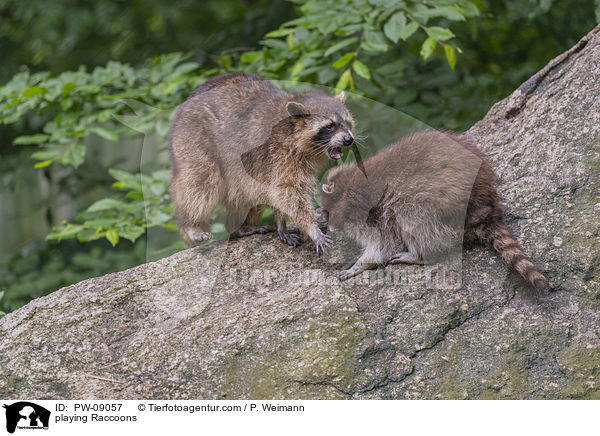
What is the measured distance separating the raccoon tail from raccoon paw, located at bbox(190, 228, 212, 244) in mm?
2028

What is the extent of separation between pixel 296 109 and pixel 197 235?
47.7 inches

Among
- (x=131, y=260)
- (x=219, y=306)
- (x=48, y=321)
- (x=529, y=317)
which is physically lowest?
(x=131, y=260)

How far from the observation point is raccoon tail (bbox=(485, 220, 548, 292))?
3.20 m

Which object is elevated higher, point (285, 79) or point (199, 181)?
point (285, 79)

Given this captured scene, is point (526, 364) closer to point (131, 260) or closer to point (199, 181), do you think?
point (199, 181)

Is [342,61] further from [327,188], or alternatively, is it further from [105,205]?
[105,205]

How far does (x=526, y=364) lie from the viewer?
10.2ft

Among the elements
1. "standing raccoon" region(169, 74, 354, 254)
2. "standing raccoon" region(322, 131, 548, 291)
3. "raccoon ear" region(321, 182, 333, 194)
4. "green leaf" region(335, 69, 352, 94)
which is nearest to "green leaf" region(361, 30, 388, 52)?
"green leaf" region(335, 69, 352, 94)

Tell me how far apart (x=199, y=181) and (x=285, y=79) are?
1.39 metres

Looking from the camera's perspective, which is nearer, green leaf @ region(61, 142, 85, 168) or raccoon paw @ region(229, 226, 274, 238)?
raccoon paw @ region(229, 226, 274, 238)

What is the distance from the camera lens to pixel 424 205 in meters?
3.59

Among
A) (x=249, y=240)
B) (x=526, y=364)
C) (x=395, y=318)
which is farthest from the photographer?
(x=249, y=240)
